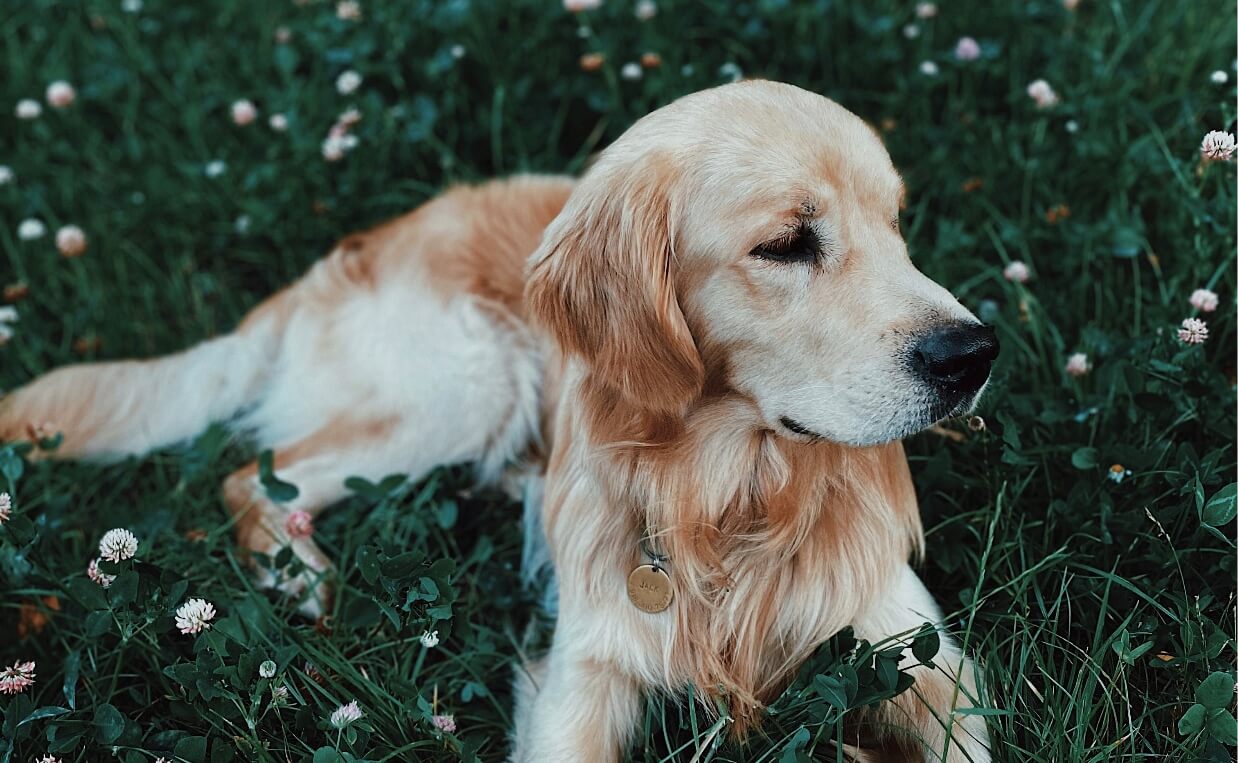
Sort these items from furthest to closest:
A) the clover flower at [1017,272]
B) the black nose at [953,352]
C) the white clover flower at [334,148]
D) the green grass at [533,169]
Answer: the white clover flower at [334,148] → the clover flower at [1017,272] → the green grass at [533,169] → the black nose at [953,352]

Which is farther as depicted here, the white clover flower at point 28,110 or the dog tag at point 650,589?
the white clover flower at point 28,110

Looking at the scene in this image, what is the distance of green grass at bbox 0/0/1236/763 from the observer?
2180 millimetres

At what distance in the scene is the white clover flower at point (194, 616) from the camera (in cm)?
214

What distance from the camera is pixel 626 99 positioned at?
396 centimetres

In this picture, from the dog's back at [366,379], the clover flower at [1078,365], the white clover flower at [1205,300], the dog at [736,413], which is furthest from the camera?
the dog's back at [366,379]

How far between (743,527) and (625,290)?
541 millimetres

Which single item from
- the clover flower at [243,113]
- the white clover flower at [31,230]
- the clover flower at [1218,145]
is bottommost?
the white clover flower at [31,230]

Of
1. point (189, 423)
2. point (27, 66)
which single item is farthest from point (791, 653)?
point (27, 66)

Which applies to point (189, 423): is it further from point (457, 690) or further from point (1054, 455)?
point (1054, 455)

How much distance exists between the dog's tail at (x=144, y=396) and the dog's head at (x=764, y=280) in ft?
5.29

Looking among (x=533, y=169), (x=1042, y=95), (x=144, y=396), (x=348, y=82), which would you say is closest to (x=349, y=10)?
(x=348, y=82)

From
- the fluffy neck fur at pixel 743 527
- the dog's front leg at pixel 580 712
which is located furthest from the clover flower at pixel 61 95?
the dog's front leg at pixel 580 712

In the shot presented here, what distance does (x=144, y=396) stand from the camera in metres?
3.38

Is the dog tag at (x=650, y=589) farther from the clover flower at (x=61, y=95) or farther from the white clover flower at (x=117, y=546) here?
the clover flower at (x=61, y=95)
